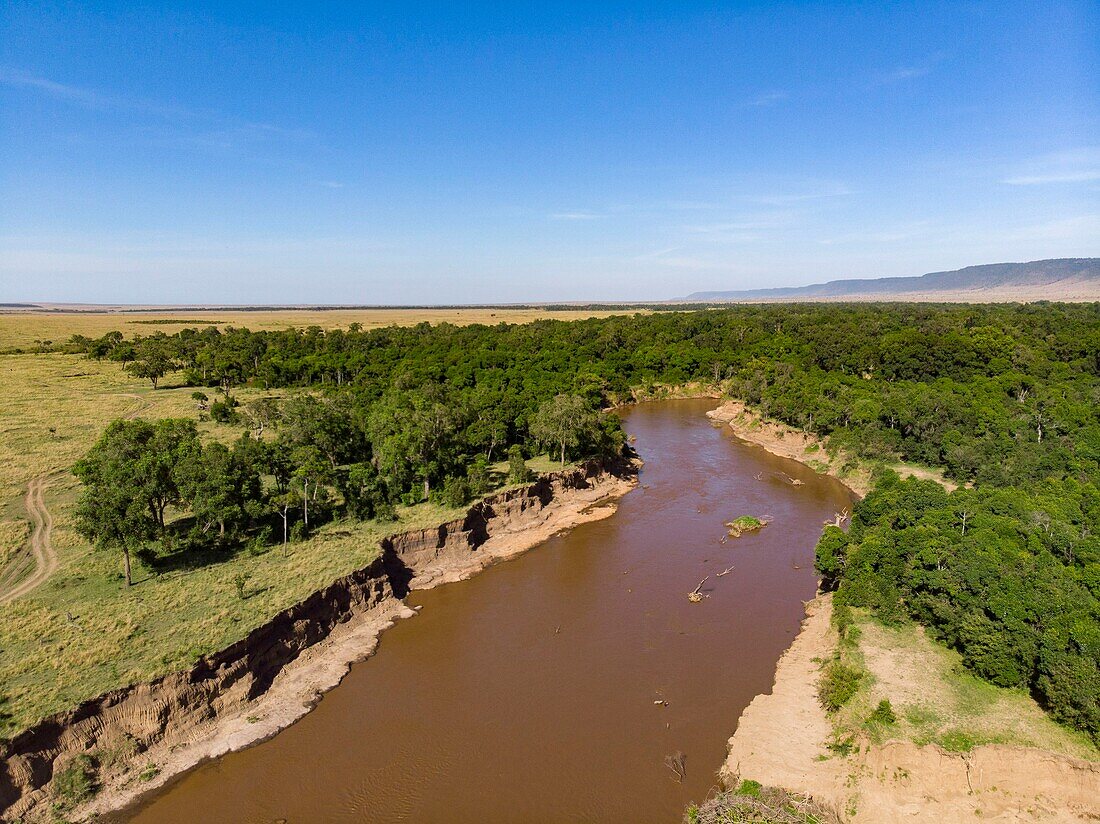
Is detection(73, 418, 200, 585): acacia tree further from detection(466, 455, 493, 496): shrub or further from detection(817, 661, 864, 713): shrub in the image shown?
detection(817, 661, 864, 713): shrub

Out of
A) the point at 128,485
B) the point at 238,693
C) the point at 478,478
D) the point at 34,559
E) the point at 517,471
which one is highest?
the point at 128,485

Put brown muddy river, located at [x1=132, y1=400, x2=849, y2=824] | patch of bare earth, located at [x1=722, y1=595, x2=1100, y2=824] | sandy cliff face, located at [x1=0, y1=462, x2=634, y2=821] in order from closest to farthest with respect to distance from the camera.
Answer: patch of bare earth, located at [x1=722, y1=595, x2=1100, y2=824] → sandy cliff face, located at [x1=0, y1=462, x2=634, y2=821] → brown muddy river, located at [x1=132, y1=400, x2=849, y2=824]

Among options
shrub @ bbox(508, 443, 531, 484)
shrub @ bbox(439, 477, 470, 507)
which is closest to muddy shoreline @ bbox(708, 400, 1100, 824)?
A: shrub @ bbox(439, 477, 470, 507)

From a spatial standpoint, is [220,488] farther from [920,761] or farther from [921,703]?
[921,703]

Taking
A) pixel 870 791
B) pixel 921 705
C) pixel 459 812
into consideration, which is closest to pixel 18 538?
pixel 459 812

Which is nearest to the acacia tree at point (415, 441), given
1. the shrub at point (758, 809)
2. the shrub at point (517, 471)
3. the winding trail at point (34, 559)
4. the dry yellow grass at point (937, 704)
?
the shrub at point (517, 471)

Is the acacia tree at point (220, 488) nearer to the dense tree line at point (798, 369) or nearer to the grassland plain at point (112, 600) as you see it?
the grassland plain at point (112, 600)

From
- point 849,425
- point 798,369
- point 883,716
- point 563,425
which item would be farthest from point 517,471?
point 798,369
